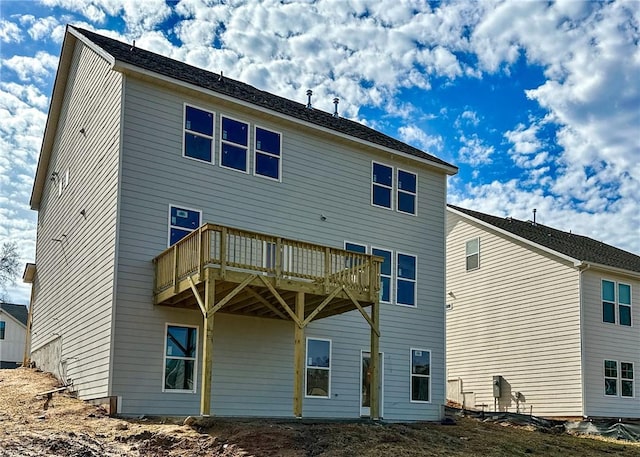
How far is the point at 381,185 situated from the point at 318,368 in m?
5.54

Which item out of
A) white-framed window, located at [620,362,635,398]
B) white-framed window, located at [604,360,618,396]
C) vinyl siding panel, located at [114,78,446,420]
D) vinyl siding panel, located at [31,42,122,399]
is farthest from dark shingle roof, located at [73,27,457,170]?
white-framed window, located at [620,362,635,398]

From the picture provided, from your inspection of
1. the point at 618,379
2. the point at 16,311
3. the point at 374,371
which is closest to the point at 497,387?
the point at 618,379

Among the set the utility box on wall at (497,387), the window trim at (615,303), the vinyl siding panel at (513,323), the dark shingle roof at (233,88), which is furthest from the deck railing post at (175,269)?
the window trim at (615,303)

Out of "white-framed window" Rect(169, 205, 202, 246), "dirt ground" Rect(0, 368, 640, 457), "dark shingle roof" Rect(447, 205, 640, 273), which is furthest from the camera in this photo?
"dark shingle roof" Rect(447, 205, 640, 273)

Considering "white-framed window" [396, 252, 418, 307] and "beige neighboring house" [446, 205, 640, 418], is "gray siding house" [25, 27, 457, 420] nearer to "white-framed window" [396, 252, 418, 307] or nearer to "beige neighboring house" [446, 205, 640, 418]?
"white-framed window" [396, 252, 418, 307]

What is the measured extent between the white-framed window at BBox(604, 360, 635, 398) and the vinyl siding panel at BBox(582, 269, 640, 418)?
14 centimetres

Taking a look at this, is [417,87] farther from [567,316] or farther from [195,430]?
[195,430]

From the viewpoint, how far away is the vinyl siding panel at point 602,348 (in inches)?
889

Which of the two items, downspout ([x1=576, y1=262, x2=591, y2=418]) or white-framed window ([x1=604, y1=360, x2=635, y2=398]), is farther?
white-framed window ([x1=604, y1=360, x2=635, y2=398])

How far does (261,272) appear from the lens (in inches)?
595

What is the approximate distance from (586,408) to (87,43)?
18.0 meters

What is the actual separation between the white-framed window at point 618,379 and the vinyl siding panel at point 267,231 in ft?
21.5

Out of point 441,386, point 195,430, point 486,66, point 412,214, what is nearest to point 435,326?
point 441,386

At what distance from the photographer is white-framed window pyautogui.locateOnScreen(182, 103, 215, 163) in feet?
54.6
